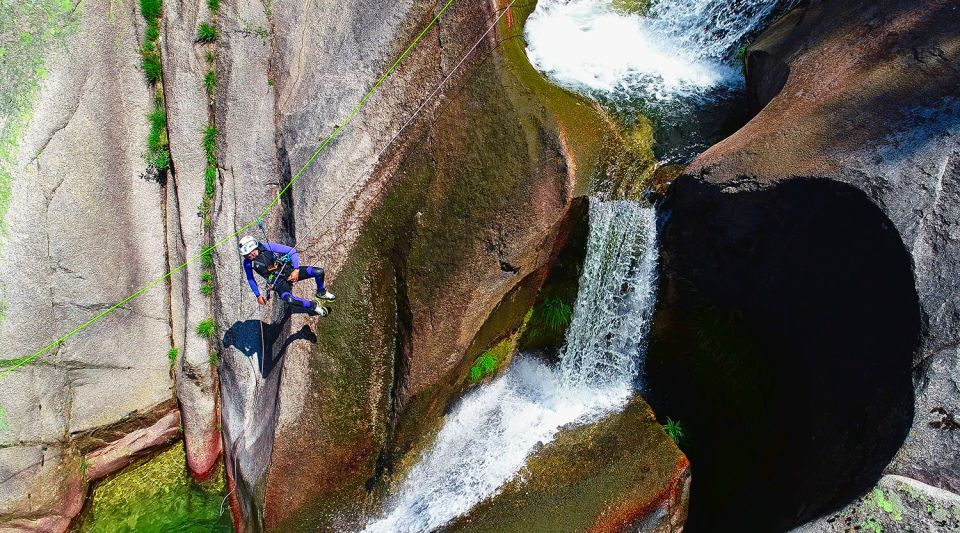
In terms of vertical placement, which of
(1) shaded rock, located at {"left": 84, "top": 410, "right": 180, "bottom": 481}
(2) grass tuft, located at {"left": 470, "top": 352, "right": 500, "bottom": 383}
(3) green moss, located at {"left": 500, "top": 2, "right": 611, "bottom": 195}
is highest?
(3) green moss, located at {"left": 500, "top": 2, "right": 611, "bottom": 195}

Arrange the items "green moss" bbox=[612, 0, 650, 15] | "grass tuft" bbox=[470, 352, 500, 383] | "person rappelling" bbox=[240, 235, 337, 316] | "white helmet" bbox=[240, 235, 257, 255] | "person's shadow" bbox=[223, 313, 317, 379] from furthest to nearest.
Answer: "green moss" bbox=[612, 0, 650, 15] < "person's shadow" bbox=[223, 313, 317, 379] < "grass tuft" bbox=[470, 352, 500, 383] < "person rappelling" bbox=[240, 235, 337, 316] < "white helmet" bbox=[240, 235, 257, 255]

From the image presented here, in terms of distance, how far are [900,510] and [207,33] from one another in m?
10.0

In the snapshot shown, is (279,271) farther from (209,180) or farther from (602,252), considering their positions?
(602,252)

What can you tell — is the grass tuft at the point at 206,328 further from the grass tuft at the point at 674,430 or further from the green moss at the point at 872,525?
the green moss at the point at 872,525

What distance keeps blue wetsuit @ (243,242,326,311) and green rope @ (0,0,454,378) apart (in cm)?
120

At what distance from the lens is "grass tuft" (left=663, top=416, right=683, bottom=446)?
8258mm

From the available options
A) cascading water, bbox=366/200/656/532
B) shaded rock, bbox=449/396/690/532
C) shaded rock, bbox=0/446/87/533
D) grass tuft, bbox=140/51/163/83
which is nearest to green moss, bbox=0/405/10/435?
shaded rock, bbox=0/446/87/533

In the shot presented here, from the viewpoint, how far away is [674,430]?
27.1 feet

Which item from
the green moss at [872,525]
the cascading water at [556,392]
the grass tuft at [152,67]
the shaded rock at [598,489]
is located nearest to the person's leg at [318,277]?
the cascading water at [556,392]

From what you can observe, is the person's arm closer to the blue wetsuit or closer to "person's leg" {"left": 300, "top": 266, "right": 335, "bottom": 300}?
the blue wetsuit

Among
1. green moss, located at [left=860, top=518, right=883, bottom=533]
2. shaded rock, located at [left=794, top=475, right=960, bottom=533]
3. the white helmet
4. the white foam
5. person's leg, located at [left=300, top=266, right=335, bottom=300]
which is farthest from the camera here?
the white foam

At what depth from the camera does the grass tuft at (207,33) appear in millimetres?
9406

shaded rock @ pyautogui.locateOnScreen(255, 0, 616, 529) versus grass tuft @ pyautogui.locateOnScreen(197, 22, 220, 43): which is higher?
grass tuft @ pyautogui.locateOnScreen(197, 22, 220, 43)

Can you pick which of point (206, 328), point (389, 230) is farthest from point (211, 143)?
point (389, 230)
